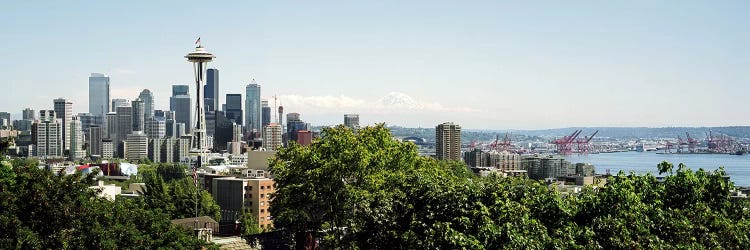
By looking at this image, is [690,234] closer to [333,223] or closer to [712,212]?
[712,212]

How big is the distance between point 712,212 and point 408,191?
5675 mm

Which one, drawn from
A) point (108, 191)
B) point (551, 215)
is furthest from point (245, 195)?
point (551, 215)

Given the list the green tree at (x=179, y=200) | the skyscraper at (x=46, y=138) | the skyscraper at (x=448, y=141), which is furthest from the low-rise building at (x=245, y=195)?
the skyscraper at (x=46, y=138)

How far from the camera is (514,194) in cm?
1641

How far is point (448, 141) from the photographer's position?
530 ft

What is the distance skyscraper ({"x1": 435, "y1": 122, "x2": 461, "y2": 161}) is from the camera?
160375 millimetres

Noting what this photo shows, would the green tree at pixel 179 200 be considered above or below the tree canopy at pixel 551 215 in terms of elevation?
below

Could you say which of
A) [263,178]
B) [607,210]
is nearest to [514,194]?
[607,210]

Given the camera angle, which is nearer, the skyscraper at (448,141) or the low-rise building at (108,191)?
the low-rise building at (108,191)

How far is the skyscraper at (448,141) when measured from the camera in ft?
526

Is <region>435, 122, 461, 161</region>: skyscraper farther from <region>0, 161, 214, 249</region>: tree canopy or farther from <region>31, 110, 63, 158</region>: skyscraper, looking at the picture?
<region>0, 161, 214, 249</region>: tree canopy

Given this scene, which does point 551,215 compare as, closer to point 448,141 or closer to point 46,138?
point 448,141

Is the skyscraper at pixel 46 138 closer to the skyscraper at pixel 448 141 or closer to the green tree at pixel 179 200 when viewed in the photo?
the skyscraper at pixel 448 141

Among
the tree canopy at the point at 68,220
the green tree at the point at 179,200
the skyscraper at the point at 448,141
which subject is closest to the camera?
the tree canopy at the point at 68,220
